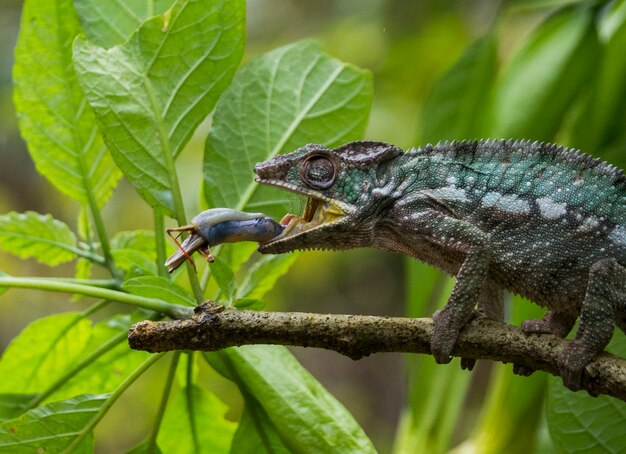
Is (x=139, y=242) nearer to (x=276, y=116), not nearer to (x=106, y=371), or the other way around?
(x=106, y=371)

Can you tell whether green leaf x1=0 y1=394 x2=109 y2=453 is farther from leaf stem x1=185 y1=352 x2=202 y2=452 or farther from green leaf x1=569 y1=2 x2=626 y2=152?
green leaf x1=569 y1=2 x2=626 y2=152

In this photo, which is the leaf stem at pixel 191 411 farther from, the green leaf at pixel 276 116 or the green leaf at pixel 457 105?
the green leaf at pixel 457 105

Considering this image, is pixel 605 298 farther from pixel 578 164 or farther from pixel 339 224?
pixel 339 224

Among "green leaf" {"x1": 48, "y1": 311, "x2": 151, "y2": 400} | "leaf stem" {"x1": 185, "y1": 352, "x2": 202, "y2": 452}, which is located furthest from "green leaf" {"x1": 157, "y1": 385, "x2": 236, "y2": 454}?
"green leaf" {"x1": 48, "y1": 311, "x2": 151, "y2": 400}

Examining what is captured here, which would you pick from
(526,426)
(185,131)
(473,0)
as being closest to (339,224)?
(185,131)

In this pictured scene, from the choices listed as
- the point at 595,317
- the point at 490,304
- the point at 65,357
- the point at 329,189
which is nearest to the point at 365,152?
the point at 329,189

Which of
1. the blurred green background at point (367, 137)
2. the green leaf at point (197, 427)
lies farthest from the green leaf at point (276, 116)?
the blurred green background at point (367, 137)

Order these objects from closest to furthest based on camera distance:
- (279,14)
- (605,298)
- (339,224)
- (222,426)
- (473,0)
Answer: (605,298)
(339,224)
(222,426)
(473,0)
(279,14)
